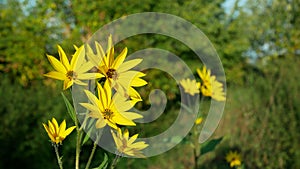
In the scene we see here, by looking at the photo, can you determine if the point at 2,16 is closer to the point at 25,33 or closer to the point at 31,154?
the point at 25,33

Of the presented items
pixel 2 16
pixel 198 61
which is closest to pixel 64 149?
pixel 2 16

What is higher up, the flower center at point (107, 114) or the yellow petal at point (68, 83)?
the yellow petal at point (68, 83)

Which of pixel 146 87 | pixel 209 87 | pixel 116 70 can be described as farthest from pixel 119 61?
pixel 146 87

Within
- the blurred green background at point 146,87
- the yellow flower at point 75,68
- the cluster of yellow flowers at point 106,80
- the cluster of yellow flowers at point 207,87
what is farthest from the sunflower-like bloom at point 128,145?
the blurred green background at point 146,87

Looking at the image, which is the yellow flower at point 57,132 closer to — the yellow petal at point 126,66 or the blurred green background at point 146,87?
the yellow petal at point 126,66

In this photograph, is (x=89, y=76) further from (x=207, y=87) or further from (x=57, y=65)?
(x=207, y=87)

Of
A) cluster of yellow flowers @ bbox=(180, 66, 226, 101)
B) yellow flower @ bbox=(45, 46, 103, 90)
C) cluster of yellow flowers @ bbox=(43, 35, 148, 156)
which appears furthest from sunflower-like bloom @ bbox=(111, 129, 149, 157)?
cluster of yellow flowers @ bbox=(180, 66, 226, 101)

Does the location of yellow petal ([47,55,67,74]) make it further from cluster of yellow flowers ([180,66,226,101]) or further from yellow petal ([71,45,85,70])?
cluster of yellow flowers ([180,66,226,101])
